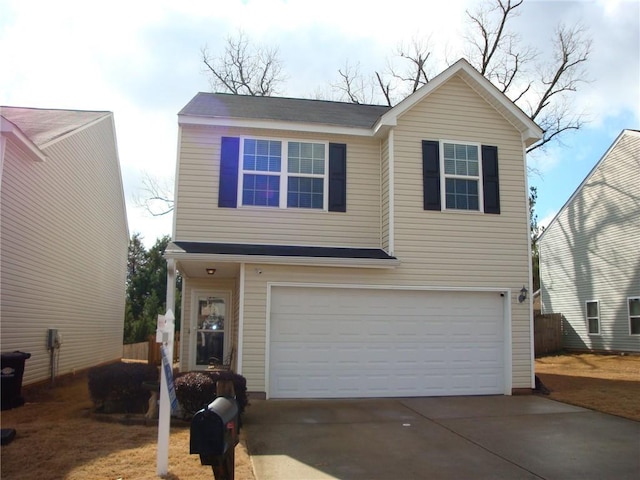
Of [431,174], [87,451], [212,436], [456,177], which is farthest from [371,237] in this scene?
[212,436]

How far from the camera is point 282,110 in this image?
12750 mm

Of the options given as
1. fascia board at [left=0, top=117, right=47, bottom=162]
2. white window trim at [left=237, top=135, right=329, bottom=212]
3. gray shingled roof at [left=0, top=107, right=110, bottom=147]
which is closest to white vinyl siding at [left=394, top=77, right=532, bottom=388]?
white window trim at [left=237, top=135, right=329, bottom=212]

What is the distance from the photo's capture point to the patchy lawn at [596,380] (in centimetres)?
989

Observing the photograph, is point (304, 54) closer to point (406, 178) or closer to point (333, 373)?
point (406, 178)

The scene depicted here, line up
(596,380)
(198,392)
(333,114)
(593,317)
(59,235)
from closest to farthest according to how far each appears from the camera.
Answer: (198,392) < (333,114) < (59,235) < (596,380) < (593,317)

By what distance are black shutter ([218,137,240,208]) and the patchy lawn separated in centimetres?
769

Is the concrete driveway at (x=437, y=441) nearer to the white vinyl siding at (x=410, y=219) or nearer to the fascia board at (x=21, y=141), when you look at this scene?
the white vinyl siding at (x=410, y=219)

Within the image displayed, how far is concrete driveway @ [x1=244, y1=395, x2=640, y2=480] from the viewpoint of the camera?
19.8 feet

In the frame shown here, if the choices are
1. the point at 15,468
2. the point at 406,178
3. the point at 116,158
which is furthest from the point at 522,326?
the point at 116,158

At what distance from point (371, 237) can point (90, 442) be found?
702cm

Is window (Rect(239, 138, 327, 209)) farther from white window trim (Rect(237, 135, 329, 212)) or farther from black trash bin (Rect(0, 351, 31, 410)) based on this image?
black trash bin (Rect(0, 351, 31, 410))

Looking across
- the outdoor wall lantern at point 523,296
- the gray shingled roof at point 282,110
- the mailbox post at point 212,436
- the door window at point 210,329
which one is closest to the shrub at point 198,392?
the mailbox post at point 212,436

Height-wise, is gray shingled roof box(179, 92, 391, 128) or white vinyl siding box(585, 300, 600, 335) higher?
gray shingled roof box(179, 92, 391, 128)

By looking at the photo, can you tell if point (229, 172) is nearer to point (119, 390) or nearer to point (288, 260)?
point (288, 260)
